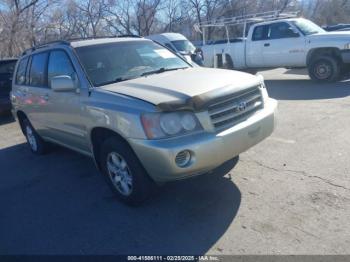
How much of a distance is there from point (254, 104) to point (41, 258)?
266 cm

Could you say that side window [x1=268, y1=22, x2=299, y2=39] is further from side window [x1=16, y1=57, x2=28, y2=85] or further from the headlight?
the headlight

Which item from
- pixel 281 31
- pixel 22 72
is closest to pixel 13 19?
pixel 281 31

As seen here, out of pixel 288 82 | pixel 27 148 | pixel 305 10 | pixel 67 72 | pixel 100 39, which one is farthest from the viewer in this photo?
pixel 305 10

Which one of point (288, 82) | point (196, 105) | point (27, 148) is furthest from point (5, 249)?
point (288, 82)

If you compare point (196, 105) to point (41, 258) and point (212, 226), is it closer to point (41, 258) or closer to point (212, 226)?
point (212, 226)

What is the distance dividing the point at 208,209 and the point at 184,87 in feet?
4.17

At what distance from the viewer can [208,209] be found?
384cm

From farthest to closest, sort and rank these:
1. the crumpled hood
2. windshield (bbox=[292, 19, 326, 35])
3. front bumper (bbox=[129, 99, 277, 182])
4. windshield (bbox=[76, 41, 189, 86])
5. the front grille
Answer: windshield (bbox=[292, 19, 326, 35]) → windshield (bbox=[76, 41, 189, 86]) → the front grille → the crumpled hood → front bumper (bbox=[129, 99, 277, 182])

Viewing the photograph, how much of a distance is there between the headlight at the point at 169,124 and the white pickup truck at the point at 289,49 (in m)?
7.81

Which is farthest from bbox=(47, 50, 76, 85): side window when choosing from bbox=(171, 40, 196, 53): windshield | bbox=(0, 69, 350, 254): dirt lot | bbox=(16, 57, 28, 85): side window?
bbox=(171, 40, 196, 53): windshield

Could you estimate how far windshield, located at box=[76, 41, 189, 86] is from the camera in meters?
4.52

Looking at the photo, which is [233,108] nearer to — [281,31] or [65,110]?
[65,110]

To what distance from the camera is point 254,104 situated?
418 cm

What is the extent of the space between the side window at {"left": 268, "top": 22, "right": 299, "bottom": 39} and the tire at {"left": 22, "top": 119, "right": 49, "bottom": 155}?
824cm
